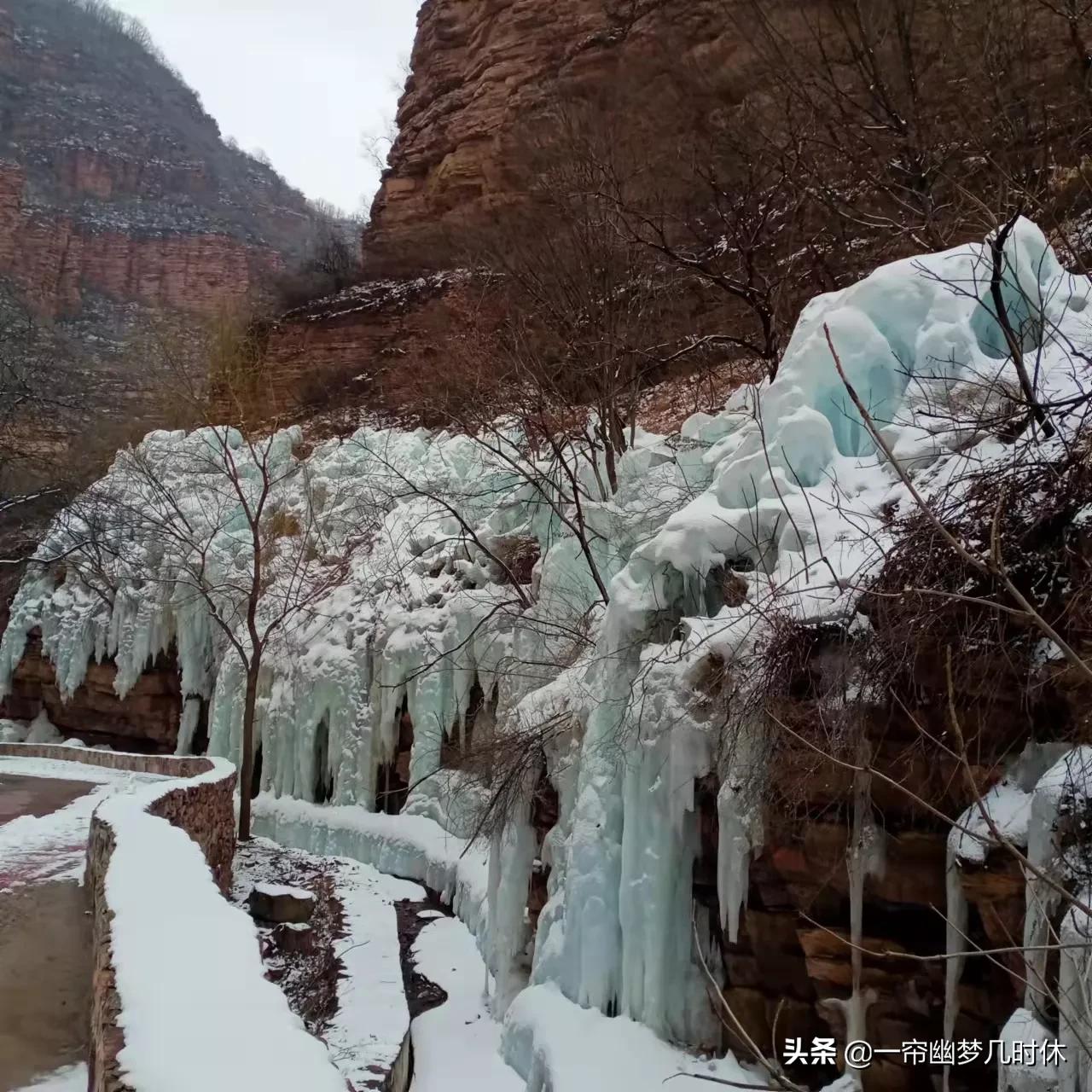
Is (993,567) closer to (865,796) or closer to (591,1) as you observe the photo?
(865,796)

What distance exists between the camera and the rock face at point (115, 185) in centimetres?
4966

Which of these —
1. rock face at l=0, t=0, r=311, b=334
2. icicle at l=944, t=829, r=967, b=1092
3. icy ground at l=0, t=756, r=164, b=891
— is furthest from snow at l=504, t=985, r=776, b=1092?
rock face at l=0, t=0, r=311, b=334

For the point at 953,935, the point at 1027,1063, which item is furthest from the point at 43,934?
the point at 1027,1063

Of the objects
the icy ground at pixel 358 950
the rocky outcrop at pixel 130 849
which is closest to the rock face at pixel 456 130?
the rocky outcrop at pixel 130 849

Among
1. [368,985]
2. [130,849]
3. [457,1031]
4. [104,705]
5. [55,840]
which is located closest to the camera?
[130,849]

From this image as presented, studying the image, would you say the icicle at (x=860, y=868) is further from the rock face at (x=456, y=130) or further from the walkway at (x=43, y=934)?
the rock face at (x=456, y=130)

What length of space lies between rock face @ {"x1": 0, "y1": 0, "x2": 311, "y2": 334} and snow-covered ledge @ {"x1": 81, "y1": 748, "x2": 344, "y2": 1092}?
37.8 metres

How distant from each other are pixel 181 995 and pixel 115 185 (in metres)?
64.9

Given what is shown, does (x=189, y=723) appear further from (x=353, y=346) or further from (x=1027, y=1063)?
(x=1027, y=1063)

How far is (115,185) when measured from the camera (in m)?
57.7

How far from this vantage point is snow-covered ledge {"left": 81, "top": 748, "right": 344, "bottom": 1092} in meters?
3.10

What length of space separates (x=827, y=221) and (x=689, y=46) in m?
9.63

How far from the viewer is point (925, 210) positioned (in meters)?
6.74

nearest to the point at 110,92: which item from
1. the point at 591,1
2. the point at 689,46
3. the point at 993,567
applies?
the point at 591,1
